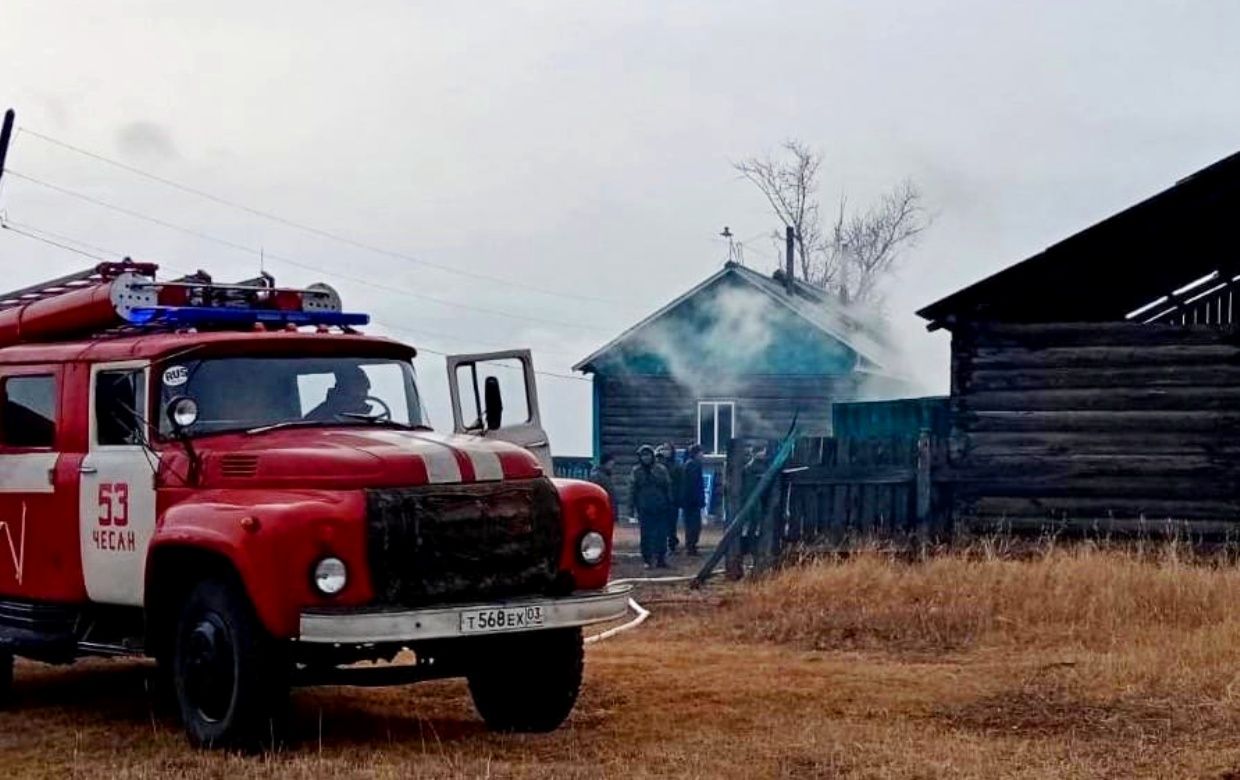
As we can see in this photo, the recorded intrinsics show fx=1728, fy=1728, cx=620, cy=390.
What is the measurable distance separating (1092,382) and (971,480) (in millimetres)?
1635

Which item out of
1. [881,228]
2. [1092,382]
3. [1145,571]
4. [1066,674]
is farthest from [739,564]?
[881,228]

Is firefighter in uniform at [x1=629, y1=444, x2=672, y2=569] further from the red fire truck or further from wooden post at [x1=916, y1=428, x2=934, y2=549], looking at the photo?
the red fire truck

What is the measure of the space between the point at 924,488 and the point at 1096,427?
200 centimetres

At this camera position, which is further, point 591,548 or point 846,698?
point 846,698

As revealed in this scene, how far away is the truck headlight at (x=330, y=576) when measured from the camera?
8.04 metres

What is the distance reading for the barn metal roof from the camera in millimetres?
17953

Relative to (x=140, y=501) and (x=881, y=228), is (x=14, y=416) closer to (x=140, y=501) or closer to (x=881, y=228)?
(x=140, y=501)

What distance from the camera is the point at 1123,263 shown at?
736 inches

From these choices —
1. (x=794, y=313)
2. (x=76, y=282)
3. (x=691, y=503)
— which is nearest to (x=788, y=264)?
(x=794, y=313)

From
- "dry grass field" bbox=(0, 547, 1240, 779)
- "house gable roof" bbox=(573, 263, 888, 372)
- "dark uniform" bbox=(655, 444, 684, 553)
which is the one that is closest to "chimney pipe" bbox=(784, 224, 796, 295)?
"house gable roof" bbox=(573, 263, 888, 372)

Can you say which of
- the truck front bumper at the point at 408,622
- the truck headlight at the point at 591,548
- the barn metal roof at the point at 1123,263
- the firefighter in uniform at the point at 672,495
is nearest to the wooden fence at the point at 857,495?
the barn metal roof at the point at 1123,263

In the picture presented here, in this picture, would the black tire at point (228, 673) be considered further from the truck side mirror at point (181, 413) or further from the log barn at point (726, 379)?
the log barn at point (726, 379)

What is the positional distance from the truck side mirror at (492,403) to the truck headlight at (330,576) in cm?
220

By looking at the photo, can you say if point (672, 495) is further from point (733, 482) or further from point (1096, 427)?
point (1096, 427)
